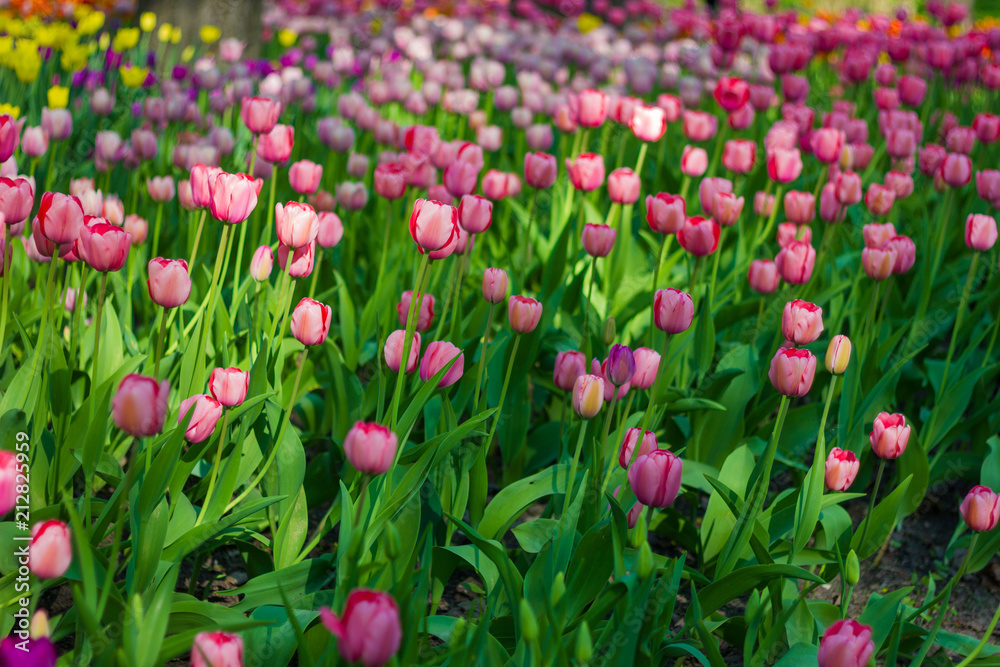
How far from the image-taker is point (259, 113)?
2266 millimetres

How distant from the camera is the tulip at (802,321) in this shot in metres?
1.68

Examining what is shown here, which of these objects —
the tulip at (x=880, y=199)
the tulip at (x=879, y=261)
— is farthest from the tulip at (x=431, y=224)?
the tulip at (x=880, y=199)

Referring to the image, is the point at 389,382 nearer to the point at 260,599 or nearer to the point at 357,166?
the point at 260,599

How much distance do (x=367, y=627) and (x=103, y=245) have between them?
837 millimetres

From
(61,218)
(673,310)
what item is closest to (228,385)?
(61,218)

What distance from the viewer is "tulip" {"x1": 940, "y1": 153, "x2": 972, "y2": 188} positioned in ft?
8.65

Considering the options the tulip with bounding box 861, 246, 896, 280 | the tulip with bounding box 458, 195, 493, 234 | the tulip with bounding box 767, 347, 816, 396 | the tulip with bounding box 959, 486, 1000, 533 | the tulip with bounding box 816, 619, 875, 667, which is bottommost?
the tulip with bounding box 816, 619, 875, 667

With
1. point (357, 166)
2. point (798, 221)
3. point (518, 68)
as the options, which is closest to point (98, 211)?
point (357, 166)

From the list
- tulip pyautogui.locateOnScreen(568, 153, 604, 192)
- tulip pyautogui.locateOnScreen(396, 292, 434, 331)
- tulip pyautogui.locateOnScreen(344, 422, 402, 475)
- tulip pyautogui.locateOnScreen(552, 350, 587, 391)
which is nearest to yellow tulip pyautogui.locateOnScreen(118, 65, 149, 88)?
tulip pyautogui.locateOnScreen(568, 153, 604, 192)

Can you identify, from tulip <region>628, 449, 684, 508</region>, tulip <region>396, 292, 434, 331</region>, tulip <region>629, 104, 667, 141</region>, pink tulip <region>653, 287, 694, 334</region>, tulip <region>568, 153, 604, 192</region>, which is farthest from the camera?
tulip <region>629, 104, 667, 141</region>

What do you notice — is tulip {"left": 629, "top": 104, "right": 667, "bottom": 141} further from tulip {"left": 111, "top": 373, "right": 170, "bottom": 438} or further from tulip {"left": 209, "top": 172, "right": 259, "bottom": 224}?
Result: tulip {"left": 111, "top": 373, "right": 170, "bottom": 438}

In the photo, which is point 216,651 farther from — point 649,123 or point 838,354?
point 649,123

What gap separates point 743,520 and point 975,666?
49 cm

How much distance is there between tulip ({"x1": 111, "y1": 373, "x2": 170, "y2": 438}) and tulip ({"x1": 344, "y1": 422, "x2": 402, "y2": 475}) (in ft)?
0.86
